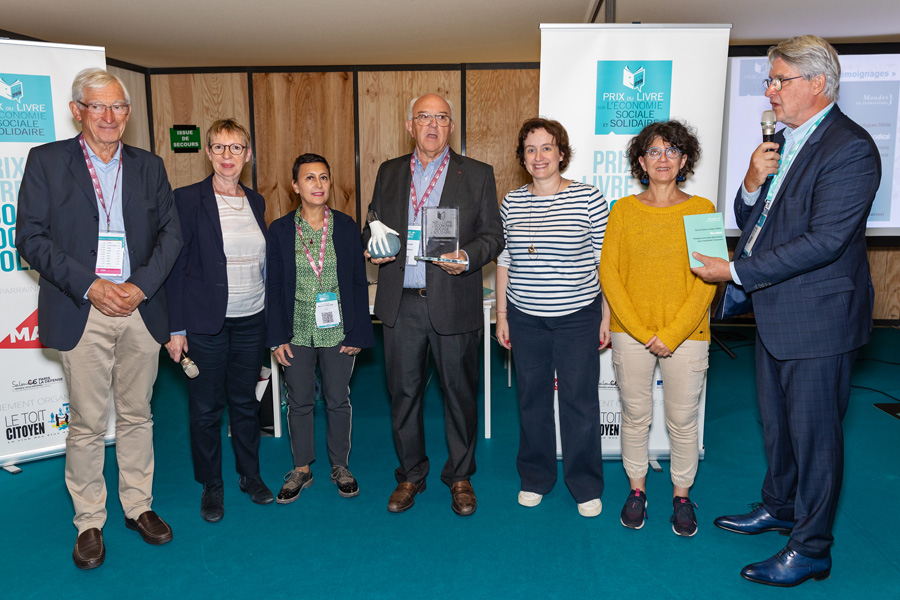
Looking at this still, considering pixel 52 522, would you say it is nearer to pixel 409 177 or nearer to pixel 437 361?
pixel 437 361

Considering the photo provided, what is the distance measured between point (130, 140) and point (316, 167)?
4.52 metres

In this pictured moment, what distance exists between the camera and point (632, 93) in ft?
10.5

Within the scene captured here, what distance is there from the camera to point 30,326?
11.5ft

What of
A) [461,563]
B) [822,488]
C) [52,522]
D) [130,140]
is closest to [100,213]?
[52,522]

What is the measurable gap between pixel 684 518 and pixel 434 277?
4.79 feet

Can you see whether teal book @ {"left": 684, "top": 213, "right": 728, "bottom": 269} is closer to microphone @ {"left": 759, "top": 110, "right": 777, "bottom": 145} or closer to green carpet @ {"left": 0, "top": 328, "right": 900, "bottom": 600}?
microphone @ {"left": 759, "top": 110, "right": 777, "bottom": 145}

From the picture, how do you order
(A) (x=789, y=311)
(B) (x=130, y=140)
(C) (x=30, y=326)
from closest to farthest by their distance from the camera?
(A) (x=789, y=311) → (C) (x=30, y=326) → (B) (x=130, y=140)

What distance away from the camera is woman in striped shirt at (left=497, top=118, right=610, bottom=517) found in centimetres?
268

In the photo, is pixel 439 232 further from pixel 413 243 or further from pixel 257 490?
pixel 257 490

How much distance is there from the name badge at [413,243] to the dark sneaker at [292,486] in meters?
1.19

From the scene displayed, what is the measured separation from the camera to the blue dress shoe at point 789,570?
234 cm

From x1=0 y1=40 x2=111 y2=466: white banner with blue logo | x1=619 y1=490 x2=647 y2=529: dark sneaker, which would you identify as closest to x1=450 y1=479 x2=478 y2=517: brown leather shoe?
x1=619 y1=490 x2=647 y2=529: dark sneaker

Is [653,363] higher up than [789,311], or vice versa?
[789,311]

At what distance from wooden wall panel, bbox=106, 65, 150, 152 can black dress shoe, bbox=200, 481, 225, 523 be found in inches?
180
